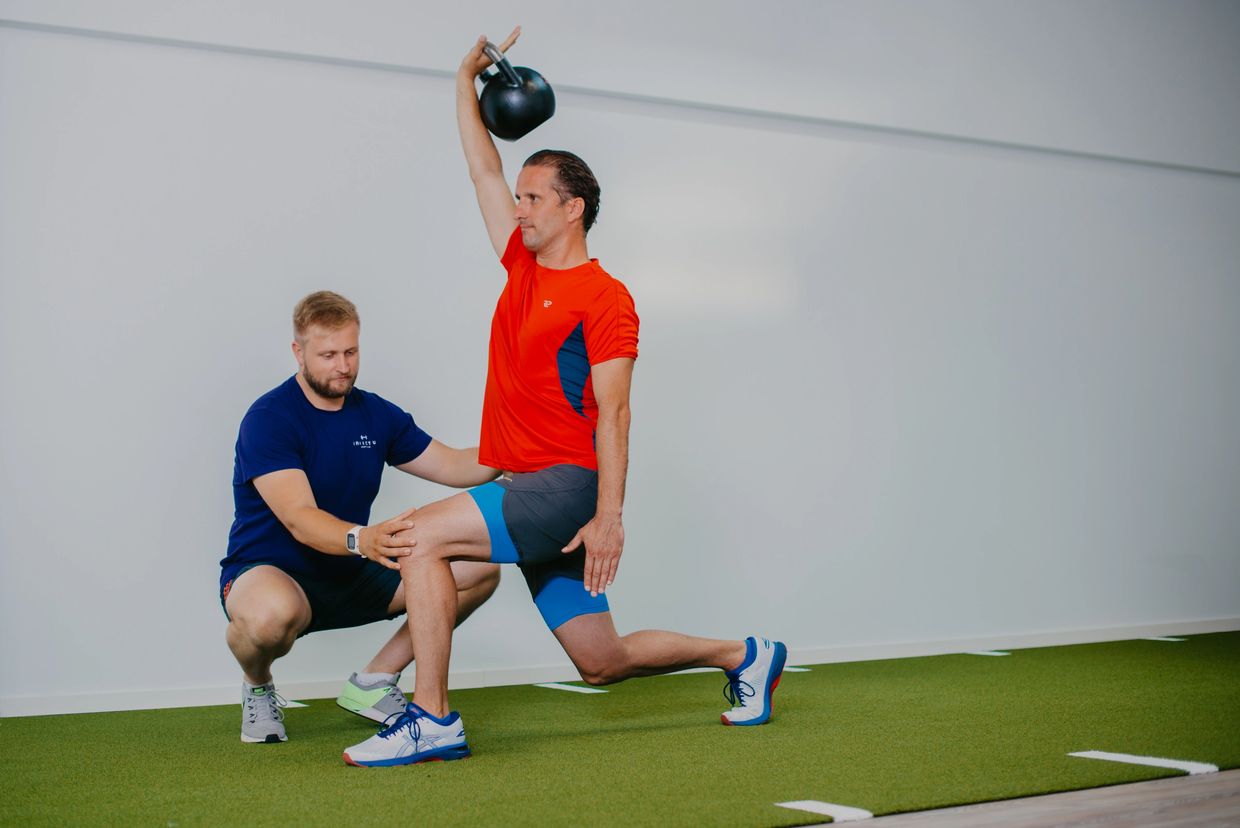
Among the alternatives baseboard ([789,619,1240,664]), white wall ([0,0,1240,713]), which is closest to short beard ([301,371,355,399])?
white wall ([0,0,1240,713])

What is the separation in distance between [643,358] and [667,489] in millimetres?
472

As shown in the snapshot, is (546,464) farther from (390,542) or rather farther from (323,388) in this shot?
(323,388)

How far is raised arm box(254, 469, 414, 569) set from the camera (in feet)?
7.73

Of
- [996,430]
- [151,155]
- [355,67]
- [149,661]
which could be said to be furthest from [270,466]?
[996,430]

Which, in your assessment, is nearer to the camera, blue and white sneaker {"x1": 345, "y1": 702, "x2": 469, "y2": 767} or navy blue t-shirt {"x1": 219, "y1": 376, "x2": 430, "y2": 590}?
blue and white sneaker {"x1": 345, "y1": 702, "x2": 469, "y2": 767}

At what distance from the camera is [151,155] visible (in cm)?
358

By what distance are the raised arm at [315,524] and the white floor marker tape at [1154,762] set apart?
1.42m

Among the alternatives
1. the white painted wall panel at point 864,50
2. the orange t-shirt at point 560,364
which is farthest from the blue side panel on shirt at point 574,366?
the white painted wall panel at point 864,50

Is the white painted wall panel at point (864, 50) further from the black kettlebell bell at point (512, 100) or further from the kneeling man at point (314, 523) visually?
the kneeling man at point (314, 523)

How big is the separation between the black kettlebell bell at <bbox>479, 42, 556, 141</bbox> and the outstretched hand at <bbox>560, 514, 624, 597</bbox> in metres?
0.91

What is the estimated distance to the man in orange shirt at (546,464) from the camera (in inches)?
92.4

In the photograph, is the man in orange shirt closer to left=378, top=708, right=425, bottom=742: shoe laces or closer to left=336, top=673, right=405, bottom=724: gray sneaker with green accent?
left=378, top=708, right=425, bottom=742: shoe laces

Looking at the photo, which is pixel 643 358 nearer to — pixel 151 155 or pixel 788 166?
pixel 788 166

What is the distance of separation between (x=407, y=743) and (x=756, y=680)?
2.92 feet
